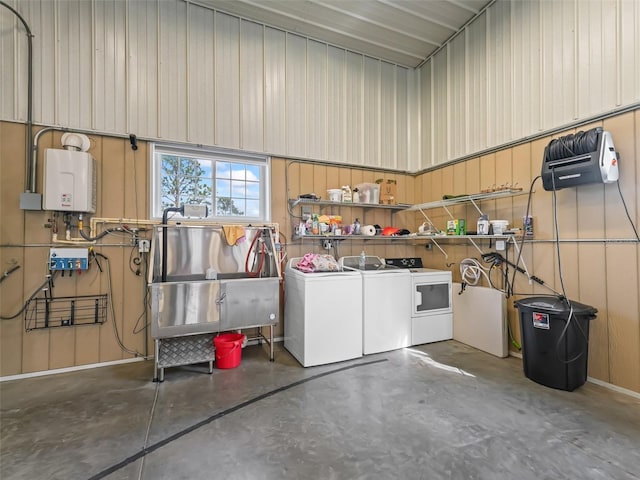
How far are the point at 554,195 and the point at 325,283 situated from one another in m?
2.51

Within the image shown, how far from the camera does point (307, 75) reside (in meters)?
3.91

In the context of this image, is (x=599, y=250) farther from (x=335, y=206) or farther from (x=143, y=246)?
(x=143, y=246)

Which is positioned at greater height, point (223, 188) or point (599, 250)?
point (223, 188)

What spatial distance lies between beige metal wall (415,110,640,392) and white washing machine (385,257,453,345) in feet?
1.50

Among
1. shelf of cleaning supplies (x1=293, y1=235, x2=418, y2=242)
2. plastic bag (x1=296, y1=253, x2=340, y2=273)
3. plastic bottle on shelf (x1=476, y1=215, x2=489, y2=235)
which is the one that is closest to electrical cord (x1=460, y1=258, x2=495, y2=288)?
plastic bottle on shelf (x1=476, y1=215, x2=489, y2=235)

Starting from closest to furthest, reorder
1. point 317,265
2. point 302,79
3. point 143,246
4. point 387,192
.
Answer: point 143,246 < point 317,265 < point 302,79 < point 387,192

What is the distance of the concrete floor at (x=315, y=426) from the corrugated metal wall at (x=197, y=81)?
2656 mm

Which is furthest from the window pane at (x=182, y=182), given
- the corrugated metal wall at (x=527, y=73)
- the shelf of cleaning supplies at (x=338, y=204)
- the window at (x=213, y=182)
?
the corrugated metal wall at (x=527, y=73)

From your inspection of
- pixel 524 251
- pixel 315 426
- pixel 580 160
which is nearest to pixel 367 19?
pixel 580 160

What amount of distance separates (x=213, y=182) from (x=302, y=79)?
6.20ft

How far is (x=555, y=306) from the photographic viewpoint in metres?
2.42

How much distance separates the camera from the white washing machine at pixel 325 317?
292cm

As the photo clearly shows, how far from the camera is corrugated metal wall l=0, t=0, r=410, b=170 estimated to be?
2822 mm

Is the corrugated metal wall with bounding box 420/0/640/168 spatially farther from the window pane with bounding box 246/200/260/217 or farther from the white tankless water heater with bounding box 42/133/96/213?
the white tankless water heater with bounding box 42/133/96/213
